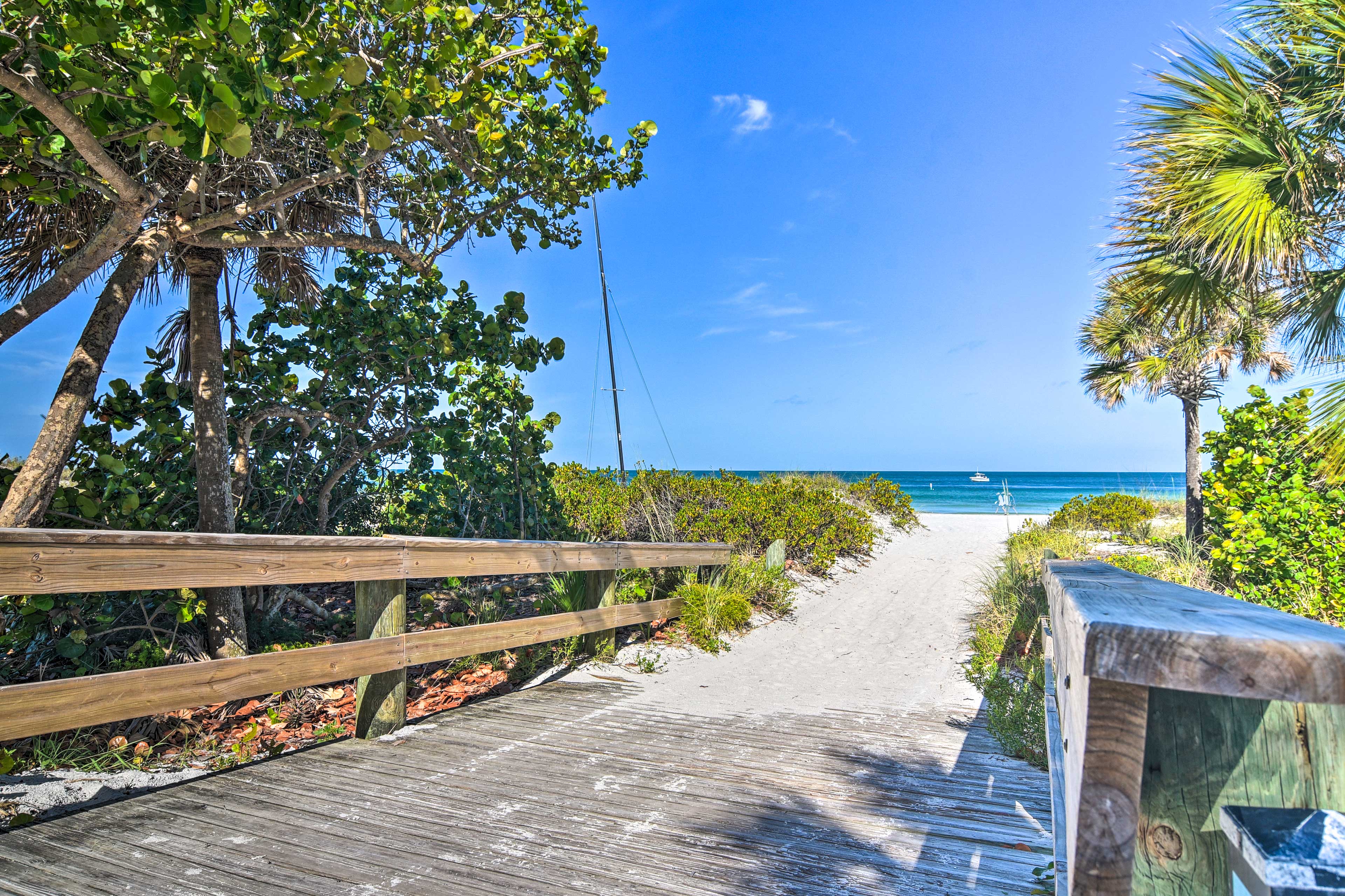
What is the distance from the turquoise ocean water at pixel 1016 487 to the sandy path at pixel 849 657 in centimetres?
325

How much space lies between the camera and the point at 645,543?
19.3 feet

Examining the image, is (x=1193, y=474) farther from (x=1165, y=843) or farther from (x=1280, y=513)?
(x=1165, y=843)

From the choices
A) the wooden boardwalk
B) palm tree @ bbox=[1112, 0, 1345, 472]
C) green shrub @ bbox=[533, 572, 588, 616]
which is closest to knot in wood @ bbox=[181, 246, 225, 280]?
the wooden boardwalk

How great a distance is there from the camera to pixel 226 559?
307cm

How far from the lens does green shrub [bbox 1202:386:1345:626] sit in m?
6.24

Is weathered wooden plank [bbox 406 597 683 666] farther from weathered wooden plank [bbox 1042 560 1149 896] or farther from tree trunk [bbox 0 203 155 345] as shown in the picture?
weathered wooden plank [bbox 1042 560 1149 896]

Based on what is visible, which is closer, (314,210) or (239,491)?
(239,491)

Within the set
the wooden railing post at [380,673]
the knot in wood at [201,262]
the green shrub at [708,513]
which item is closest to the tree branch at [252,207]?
the knot in wood at [201,262]

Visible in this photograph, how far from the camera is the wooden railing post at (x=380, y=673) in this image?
384cm

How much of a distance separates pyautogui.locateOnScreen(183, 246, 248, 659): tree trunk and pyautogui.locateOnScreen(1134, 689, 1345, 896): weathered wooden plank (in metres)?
4.98

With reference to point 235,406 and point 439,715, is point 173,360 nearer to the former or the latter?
point 235,406

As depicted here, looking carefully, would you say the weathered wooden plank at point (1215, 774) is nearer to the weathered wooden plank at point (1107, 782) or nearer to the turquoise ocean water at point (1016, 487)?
the weathered wooden plank at point (1107, 782)

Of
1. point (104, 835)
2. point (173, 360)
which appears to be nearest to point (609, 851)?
point (104, 835)

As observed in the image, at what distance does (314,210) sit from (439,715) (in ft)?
13.7
